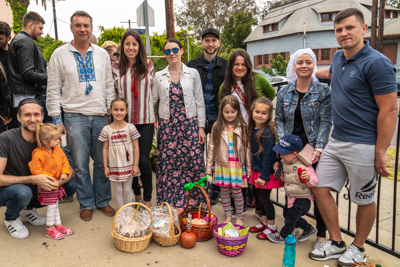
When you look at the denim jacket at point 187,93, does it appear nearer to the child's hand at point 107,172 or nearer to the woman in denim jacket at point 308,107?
the child's hand at point 107,172

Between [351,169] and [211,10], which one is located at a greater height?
[211,10]

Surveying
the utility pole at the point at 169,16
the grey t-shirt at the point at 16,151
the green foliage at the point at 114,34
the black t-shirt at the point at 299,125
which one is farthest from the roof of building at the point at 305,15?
the grey t-shirt at the point at 16,151

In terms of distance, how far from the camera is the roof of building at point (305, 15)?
25.8 meters

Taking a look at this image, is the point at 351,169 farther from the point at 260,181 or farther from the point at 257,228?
the point at 257,228

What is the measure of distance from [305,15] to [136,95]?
27223mm

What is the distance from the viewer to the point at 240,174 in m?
3.32

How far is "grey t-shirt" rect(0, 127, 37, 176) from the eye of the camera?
316 cm

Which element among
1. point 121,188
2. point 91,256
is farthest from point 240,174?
point 91,256

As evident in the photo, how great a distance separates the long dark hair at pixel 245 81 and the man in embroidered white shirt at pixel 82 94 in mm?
1285

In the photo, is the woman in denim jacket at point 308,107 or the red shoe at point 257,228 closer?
the woman in denim jacket at point 308,107

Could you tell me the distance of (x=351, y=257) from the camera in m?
2.69

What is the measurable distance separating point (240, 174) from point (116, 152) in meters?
1.34

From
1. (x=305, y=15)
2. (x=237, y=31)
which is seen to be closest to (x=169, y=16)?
(x=305, y=15)

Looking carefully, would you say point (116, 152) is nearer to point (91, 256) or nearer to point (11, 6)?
point (91, 256)
